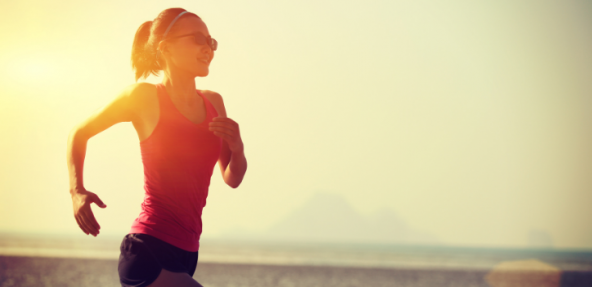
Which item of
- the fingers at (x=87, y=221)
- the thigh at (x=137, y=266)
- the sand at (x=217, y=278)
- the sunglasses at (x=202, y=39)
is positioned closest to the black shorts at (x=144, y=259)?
the thigh at (x=137, y=266)

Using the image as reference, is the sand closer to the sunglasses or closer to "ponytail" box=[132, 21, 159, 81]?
"ponytail" box=[132, 21, 159, 81]

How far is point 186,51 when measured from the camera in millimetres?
2004

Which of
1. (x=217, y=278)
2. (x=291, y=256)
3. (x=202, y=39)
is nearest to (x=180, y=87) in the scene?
(x=202, y=39)

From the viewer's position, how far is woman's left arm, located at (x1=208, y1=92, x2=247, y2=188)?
1780 millimetres

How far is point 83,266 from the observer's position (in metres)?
14.4

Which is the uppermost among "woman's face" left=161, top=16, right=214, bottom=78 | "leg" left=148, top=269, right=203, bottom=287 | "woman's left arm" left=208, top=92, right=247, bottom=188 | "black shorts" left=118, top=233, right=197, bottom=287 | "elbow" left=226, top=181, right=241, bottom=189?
"woman's face" left=161, top=16, right=214, bottom=78

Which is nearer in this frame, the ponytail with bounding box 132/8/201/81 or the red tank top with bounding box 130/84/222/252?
the red tank top with bounding box 130/84/222/252

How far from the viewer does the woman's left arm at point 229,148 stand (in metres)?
1.78

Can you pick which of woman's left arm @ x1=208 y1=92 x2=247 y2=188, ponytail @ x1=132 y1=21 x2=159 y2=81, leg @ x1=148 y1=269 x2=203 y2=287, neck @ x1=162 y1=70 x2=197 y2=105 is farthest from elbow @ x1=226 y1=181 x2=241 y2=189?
ponytail @ x1=132 y1=21 x2=159 y2=81

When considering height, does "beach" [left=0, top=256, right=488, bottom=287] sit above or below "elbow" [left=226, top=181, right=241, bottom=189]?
below

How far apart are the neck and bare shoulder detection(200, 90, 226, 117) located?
6.0 inches

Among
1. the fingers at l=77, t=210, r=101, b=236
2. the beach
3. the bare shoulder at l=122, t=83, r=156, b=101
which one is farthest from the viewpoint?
the beach

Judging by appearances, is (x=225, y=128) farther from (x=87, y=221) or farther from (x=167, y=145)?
(x=87, y=221)

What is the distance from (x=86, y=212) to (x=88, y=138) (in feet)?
1.07
